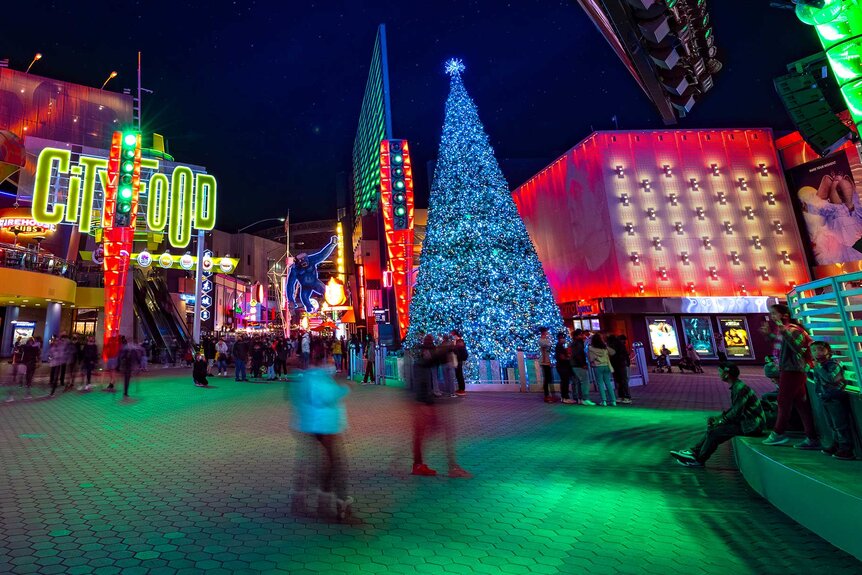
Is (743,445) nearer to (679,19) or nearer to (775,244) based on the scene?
(679,19)

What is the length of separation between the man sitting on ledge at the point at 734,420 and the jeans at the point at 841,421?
3.02 feet

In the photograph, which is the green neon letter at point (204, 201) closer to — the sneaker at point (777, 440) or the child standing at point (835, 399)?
the sneaker at point (777, 440)

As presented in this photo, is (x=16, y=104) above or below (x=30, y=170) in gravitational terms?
above

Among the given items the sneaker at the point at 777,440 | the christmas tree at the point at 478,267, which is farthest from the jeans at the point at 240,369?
the sneaker at the point at 777,440

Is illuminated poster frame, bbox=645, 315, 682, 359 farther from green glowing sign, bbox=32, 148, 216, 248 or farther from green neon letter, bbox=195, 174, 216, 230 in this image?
green glowing sign, bbox=32, 148, 216, 248

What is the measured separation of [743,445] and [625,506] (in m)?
1.98

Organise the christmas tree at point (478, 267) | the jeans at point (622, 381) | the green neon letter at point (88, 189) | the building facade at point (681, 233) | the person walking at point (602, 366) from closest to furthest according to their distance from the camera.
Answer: the person walking at point (602, 366) → the jeans at point (622, 381) → the christmas tree at point (478, 267) → the building facade at point (681, 233) → the green neon letter at point (88, 189)

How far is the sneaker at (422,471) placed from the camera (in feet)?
16.3

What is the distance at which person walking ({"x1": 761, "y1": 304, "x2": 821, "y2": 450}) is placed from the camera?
14.5 ft

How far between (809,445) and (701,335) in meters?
23.3

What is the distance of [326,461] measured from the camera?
12.7 feet

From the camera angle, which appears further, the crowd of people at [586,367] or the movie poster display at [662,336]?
the movie poster display at [662,336]

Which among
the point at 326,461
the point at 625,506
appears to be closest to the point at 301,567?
the point at 326,461

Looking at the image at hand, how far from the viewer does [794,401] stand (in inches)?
179
